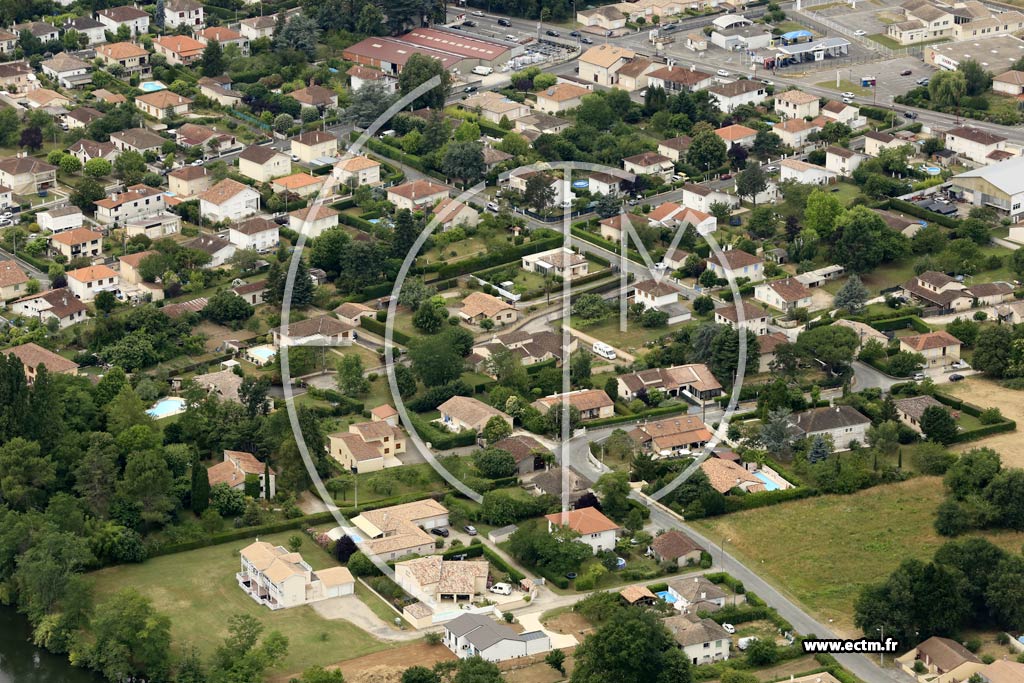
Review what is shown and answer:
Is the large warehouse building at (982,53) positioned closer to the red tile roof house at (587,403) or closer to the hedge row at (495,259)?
the hedge row at (495,259)

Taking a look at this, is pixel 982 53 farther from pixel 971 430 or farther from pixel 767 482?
pixel 767 482

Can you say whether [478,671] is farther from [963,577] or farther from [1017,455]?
[1017,455]

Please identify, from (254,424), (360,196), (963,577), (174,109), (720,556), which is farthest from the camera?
(174,109)

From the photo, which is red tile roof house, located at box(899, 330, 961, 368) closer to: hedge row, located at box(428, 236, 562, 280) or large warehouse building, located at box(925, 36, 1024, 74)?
hedge row, located at box(428, 236, 562, 280)

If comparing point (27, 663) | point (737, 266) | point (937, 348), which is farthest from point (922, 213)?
point (27, 663)

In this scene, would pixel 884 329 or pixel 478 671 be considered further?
pixel 884 329

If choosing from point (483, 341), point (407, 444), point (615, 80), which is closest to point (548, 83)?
point (615, 80)

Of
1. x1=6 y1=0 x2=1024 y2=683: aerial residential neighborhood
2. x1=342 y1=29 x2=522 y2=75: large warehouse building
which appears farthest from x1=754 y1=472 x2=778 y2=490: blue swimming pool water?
x1=342 y1=29 x2=522 y2=75: large warehouse building
